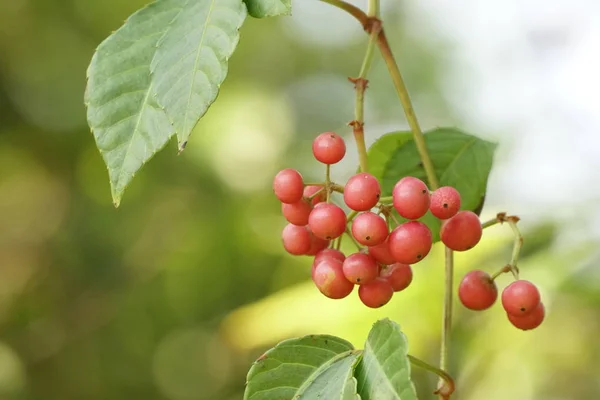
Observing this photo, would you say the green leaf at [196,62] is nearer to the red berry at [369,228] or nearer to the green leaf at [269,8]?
the green leaf at [269,8]

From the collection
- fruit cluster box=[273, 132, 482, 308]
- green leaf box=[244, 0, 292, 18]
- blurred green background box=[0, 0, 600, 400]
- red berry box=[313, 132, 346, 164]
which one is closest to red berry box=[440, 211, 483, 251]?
fruit cluster box=[273, 132, 482, 308]

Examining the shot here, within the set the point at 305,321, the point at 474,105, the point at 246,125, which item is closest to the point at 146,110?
the point at 305,321

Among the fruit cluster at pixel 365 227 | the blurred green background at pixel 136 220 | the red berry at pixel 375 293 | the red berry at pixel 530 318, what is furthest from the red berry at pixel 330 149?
the blurred green background at pixel 136 220

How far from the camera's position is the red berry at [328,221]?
24.4 inches

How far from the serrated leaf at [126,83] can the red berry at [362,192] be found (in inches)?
6.5

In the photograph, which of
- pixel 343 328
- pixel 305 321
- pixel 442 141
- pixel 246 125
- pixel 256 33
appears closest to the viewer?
pixel 442 141

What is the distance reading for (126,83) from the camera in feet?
1.96

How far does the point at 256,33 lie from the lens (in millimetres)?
4641

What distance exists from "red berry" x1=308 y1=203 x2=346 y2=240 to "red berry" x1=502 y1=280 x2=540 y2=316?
0.55 ft

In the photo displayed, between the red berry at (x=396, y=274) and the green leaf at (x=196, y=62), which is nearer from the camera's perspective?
the green leaf at (x=196, y=62)

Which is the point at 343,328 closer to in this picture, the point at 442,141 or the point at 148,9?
the point at 442,141

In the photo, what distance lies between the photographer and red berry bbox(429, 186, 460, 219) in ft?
2.00

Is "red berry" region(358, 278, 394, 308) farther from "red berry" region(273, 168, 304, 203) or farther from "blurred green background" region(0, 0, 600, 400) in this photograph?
"blurred green background" region(0, 0, 600, 400)

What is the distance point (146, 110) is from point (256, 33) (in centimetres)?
417
